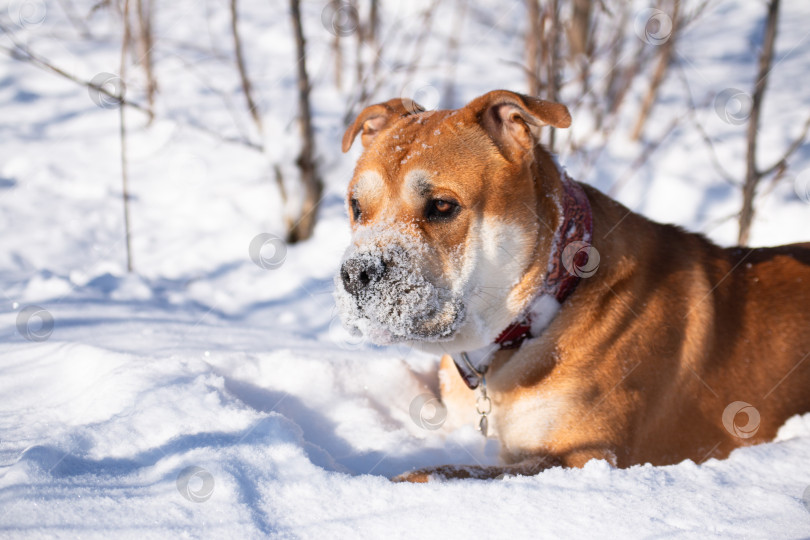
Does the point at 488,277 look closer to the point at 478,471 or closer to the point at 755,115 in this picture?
the point at 478,471

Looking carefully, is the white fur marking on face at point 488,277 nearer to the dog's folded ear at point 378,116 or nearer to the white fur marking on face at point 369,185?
the white fur marking on face at point 369,185

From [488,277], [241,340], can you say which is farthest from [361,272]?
[241,340]

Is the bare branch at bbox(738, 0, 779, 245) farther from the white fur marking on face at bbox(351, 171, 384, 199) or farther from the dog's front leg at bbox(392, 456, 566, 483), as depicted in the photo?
the white fur marking on face at bbox(351, 171, 384, 199)

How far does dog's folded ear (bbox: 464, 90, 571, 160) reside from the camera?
97.4 inches

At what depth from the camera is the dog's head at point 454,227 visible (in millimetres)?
2330

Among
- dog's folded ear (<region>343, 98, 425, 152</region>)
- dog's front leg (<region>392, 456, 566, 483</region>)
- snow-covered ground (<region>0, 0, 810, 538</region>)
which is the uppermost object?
dog's folded ear (<region>343, 98, 425, 152</region>)

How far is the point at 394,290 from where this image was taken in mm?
2289

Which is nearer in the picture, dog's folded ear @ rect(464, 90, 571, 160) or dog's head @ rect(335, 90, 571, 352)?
dog's head @ rect(335, 90, 571, 352)

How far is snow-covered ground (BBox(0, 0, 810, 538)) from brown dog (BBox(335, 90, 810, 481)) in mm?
297

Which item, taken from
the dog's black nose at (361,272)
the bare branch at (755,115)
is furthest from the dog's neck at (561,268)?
the bare branch at (755,115)

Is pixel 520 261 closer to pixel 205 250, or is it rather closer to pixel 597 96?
pixel 205 250

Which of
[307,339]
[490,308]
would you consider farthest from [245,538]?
[307,339]

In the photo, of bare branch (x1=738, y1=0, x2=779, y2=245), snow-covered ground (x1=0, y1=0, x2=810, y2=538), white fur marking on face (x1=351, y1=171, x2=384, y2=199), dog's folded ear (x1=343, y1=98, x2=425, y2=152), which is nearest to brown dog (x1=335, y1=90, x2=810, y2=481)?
white fur marking on face (x1=351, y1=171, x2=384, y2=199)

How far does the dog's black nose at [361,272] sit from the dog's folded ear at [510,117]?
76 cm
